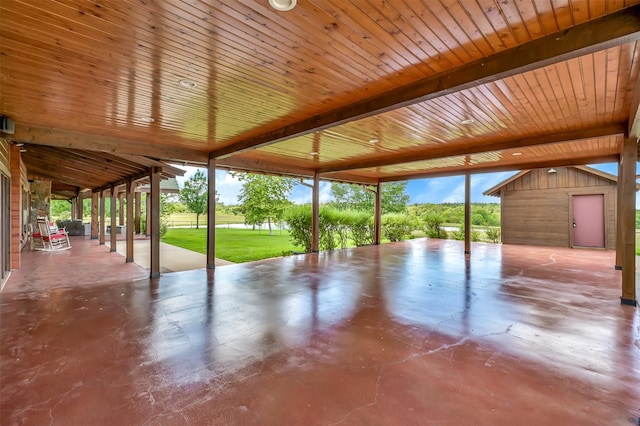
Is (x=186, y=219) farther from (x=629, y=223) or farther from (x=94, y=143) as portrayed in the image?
(x=629, y=223)

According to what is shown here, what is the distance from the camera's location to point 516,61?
2.51 metres

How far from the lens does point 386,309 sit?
168 inches

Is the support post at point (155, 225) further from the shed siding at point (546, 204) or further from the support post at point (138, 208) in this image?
the shed siding at point (546, 204)

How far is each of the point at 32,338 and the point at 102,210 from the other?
33.3 ft

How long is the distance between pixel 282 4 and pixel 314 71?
1021 mm

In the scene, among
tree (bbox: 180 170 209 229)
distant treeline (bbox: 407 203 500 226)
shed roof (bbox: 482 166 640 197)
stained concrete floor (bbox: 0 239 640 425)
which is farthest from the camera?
tree (bbox: 180 170 209 229)

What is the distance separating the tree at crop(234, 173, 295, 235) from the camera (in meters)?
14.1

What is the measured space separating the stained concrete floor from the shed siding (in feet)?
21.7

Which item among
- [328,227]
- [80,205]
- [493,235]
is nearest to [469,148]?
[328,227]

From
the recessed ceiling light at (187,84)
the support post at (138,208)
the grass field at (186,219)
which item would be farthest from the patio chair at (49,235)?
the grass field at (186,219)

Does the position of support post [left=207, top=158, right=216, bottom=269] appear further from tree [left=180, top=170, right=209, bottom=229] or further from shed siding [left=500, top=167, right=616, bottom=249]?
tree [left=180, top=170, right=209, bottom=229]

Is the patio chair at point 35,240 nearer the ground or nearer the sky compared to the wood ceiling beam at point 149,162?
nearer the ground

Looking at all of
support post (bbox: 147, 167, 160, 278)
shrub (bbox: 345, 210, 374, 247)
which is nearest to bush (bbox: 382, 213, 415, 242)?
shrub (bbox: 345, 210, 374, 247)

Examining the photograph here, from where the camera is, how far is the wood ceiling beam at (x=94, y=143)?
466 cm
